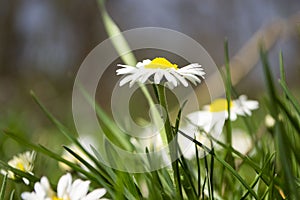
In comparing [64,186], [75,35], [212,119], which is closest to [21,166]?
[64,186]

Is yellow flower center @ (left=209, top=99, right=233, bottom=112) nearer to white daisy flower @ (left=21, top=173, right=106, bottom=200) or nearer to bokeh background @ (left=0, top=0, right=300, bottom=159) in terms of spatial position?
white daisy flower @ (left=21, top=173, right=106, bottom=200)

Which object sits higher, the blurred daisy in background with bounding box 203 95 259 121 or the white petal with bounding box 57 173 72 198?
the blurred daisy in background with bounding box 203 95 259 121

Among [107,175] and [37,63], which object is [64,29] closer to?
[37,63]

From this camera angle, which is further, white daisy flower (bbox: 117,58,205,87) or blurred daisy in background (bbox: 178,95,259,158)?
blurred daisy in background (bbox: 178,95,259,158)

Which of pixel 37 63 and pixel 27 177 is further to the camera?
pixel 37 63

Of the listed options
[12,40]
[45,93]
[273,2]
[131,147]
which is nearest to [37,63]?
[45,93]

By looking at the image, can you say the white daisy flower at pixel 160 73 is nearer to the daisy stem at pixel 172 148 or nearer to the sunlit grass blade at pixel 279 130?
the daisy stem at pixel 172 148

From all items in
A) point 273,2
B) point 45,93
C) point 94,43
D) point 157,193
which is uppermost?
point 94,43

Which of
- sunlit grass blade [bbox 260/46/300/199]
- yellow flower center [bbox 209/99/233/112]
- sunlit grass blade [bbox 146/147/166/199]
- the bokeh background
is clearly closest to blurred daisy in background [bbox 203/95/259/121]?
yellow flower center [bbox 209/99/233/112]
